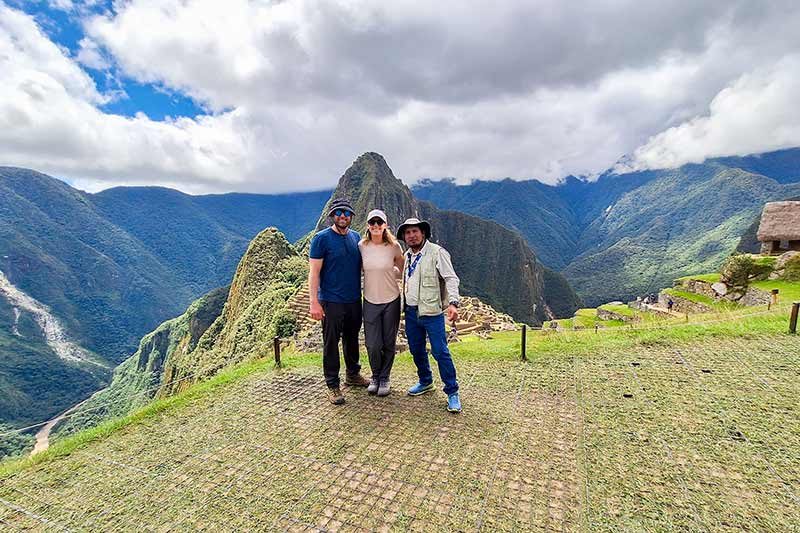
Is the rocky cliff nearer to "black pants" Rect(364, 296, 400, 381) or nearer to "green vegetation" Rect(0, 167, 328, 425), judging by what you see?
"black pants" Rect(364, 296, 400, 381)

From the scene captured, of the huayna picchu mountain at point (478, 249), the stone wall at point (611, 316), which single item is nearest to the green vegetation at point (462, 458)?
the stone wall at point (611, 316)

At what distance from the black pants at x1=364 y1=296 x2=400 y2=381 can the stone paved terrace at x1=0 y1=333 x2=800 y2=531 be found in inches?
17.0

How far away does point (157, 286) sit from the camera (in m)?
147

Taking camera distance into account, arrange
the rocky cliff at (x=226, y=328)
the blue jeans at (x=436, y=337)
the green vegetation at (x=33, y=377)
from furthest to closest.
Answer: the green vegetation at (x=33, y=377) → the rocky cliff at (x=226, y=328) → the blue jeans at (x=436, y=337)

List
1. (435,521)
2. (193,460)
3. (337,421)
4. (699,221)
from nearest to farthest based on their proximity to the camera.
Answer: (435,521)
(193,460)
(337,421)
(699,221)

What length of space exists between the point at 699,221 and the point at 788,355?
177543 millimetres

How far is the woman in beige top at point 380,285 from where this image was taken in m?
4.02

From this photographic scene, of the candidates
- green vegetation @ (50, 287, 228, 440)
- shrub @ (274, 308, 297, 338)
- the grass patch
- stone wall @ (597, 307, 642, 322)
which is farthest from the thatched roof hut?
green vegetation @ (50, 287, 228, 440)

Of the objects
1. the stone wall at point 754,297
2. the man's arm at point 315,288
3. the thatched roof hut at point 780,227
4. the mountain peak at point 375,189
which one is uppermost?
the mountain peak at point 375,189

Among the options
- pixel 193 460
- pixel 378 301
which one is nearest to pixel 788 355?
pixel 378 301

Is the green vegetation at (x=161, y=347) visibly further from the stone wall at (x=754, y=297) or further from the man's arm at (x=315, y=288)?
the stone wall at (x=754, y=297)

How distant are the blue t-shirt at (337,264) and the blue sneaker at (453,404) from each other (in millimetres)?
1513

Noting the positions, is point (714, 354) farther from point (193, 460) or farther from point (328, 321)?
point (193, 460)

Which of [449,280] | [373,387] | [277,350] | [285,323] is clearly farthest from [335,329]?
[285,323]
